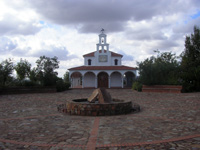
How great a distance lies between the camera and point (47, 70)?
23453mm

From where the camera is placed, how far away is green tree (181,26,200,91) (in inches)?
756

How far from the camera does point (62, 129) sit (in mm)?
A: 6152

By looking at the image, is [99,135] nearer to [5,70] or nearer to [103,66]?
[5,70]

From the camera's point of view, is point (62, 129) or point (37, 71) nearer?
point (62, 129)

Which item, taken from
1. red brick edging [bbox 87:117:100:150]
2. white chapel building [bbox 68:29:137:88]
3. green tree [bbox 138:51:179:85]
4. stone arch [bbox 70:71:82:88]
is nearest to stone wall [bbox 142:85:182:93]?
green tree [bbox 138:51:179:85]

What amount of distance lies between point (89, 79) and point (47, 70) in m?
11.8

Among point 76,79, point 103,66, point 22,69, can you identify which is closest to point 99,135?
point 103,66

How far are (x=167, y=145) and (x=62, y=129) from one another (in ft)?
10.4

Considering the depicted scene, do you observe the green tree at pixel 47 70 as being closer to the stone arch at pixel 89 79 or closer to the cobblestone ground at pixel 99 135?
Result: the stone arch at pixel 89 79

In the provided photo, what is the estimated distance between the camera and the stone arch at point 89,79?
1347 inches

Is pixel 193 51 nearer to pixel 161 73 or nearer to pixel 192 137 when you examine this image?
pixel 161 73

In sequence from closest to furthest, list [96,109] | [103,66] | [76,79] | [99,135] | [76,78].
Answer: [99,135]
[96,109]
[103,66]
[76,78]
[76,79]

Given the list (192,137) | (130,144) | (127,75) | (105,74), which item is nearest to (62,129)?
(130,144)

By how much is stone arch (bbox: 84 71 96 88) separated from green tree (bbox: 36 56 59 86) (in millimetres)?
10471
